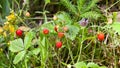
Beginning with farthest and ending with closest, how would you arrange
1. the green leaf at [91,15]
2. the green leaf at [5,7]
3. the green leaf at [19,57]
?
1. the green leaf at [5,7]
2. the green leaf at [91,15]
3. the green leaf at [19,57]

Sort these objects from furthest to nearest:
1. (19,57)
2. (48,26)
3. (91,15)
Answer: (91,15)
(48,26)
(19,57)

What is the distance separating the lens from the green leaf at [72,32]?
146cm

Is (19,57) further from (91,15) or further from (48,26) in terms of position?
(91,15)

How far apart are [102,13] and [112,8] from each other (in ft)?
0.47

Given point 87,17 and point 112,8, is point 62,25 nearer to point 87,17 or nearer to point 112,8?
point 87,17

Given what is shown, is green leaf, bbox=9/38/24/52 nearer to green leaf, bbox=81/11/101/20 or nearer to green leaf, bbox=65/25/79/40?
green leaf, bbox=65/25/79/40

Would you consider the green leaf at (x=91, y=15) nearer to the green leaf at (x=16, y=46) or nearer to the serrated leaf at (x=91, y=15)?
the serrated leaf at (x=91, y=15)

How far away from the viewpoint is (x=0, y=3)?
1845mm

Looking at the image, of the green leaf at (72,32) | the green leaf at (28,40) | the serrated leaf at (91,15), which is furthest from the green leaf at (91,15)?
the green leaf at (28,40)

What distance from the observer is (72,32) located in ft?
4.87

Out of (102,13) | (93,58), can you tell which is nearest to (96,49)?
(93,58)

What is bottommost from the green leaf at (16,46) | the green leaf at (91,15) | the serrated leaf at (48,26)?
the green leaf at (16,46)

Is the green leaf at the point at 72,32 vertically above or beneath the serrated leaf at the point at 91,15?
beneath

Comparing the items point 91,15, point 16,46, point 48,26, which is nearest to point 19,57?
point 16,46
